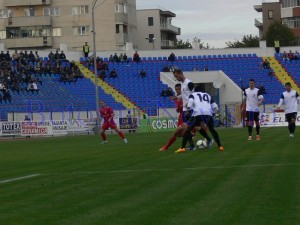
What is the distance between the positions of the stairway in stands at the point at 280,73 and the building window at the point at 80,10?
3245 centimetres

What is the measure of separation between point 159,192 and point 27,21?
8983cm

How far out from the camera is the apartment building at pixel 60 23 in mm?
100062

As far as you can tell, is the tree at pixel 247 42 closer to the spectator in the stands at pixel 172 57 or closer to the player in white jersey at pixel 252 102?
the spectator in the stands at pixel 172 57

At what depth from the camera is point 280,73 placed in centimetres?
7269

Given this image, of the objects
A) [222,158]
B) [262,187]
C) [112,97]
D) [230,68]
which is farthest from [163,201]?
[230,68]

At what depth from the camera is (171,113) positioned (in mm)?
60219

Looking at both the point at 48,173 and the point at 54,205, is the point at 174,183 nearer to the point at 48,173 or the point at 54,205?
the point at 54,205

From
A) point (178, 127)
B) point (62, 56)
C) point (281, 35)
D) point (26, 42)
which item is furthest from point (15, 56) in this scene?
point (281, 35)

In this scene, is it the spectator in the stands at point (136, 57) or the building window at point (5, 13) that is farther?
the building window at point (5, 13)

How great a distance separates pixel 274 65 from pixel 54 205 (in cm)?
6425

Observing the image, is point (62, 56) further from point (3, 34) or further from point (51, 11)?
point (3, 34)

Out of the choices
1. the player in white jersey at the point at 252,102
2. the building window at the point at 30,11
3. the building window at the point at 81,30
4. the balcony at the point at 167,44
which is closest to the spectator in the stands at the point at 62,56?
the building window at the point at 81,30

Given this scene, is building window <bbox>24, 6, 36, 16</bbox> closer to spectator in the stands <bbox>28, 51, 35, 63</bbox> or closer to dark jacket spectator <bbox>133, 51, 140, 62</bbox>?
dark jacket spectator <bbox>133, 51, 140, 62</bbox>

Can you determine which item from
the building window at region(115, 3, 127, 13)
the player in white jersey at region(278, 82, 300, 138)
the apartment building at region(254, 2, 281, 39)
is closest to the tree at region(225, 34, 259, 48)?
the apartment building at region(254, 2, 281, 39)
